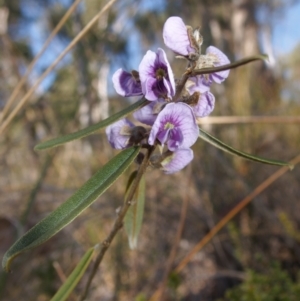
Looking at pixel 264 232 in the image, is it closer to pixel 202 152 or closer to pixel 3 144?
pixel 202 152

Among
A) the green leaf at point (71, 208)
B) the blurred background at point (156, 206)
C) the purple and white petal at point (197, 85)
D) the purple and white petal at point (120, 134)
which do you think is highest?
the purple and white petal at point (197, 85)

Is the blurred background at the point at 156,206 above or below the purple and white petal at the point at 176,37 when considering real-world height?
below

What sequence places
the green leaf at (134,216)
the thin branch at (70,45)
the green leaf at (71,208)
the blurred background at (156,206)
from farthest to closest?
the blurred background at (156,206) < the thin branch at (70,45) < the green leaf at (134,216) < the green leaf at (71,208)

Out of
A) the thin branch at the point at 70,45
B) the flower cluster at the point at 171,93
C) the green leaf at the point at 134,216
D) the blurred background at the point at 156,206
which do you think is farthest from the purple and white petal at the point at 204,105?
the blurred background at the point at 156,206

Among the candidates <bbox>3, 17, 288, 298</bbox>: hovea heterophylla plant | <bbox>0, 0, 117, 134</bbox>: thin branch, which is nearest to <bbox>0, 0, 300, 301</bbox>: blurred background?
<bbox>0, 0, 117, 134</bbox>: thin branch

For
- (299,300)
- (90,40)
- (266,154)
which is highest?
(90,40)

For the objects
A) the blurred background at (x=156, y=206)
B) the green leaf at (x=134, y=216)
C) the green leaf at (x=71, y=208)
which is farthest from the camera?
the blurred background at (x=156, y=206)

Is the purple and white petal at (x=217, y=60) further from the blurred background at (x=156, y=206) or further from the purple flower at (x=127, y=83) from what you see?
the blurred background at (x=156, y=206)

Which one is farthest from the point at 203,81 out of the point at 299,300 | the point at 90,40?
the point at 90,40
